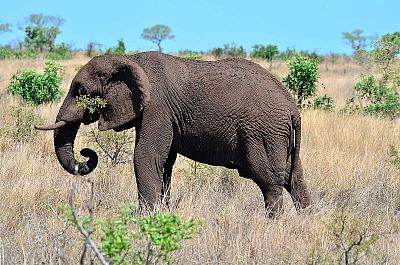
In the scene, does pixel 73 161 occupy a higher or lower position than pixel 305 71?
lower

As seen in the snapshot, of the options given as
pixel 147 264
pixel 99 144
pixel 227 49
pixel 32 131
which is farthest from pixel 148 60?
pixel 227 49

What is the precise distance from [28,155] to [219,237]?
4737 mm

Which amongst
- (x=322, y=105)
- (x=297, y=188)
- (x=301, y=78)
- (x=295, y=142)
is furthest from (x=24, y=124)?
(x=322, y=105)

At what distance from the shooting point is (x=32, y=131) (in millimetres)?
11820

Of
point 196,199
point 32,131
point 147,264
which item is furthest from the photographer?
point 32,131

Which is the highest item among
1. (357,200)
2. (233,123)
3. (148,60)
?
(148,60)

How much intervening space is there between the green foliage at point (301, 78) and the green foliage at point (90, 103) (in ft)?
32.5

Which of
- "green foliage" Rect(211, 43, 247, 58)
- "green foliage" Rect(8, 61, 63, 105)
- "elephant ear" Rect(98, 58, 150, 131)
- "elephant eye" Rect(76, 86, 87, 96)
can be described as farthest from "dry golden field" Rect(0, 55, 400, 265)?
"green foliage" Rect(211, 43, 247, 58)

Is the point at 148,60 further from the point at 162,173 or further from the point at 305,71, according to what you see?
the point at 305,71

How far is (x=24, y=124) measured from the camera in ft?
39.1

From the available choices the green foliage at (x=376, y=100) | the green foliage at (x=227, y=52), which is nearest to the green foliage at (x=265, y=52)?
the green foliage at (x=227, y=52)

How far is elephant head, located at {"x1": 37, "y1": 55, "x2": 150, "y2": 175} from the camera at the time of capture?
777cm

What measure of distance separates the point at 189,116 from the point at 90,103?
102 cm

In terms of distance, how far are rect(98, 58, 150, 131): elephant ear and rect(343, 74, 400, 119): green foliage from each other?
939 cm
